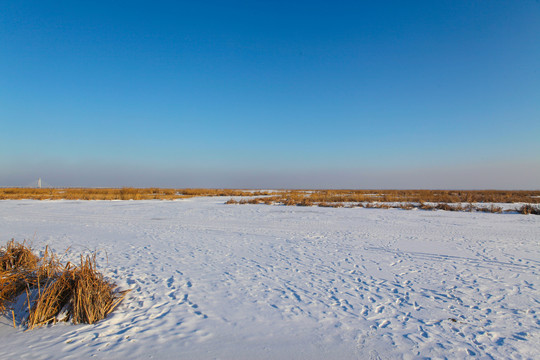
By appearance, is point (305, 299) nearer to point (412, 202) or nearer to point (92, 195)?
point (412, 202)

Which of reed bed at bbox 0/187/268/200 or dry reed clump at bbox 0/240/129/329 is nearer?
dry reed clump at bbox 0/240/129/329

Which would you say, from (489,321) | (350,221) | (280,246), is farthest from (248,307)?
(350,221)

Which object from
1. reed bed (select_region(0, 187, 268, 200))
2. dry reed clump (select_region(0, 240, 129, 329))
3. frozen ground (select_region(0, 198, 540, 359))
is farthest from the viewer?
reed bed (select_region(0, 187, 268, 200))

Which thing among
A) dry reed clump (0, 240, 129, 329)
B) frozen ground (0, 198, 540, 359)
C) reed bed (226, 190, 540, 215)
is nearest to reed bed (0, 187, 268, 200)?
reed bed (226, 190, 540, 215)

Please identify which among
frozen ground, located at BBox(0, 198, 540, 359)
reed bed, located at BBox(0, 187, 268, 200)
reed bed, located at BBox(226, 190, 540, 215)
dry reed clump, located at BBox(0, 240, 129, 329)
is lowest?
frozen ground, located at BBox(0, 198, 540, 359)

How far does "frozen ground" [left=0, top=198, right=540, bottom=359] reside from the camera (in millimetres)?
3072

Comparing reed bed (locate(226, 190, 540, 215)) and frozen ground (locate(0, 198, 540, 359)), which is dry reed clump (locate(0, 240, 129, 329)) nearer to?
frozen ground (locate(0, 198, 540, 359))

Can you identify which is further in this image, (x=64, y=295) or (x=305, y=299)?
(x=305, y=299)

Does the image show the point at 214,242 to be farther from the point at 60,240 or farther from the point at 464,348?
the point at 464,348

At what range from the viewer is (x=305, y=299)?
4.27 meters

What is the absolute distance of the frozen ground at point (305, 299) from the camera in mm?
3072

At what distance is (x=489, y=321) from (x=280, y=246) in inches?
181

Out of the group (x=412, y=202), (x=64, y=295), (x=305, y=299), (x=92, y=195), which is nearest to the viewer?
(x=64, y=295)

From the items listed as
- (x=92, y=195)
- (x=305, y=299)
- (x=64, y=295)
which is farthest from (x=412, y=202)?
(x=92, y=195)
